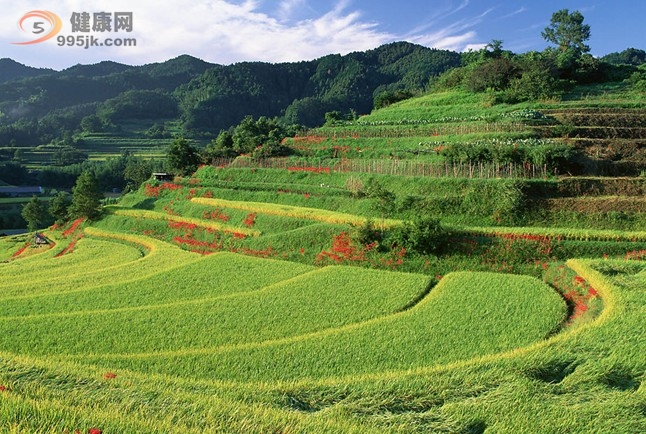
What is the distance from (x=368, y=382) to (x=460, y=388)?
2457mm

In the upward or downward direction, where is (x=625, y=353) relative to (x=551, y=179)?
downward

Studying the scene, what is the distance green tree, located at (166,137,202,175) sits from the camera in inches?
2331

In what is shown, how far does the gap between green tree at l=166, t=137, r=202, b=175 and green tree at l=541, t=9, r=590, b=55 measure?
69.7m

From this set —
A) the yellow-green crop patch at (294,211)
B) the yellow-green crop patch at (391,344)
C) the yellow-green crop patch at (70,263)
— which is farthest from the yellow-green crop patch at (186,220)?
the yellow-green crop patch at (391,344)

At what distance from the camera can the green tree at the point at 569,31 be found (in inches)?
3324

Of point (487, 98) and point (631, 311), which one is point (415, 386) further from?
point (487, 98)

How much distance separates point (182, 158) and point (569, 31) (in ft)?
244

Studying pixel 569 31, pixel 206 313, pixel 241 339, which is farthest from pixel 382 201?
pixel 569 31

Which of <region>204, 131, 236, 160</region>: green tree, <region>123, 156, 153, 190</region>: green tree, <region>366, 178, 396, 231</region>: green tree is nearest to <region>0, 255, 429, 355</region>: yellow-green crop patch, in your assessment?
<region>366, 178, 396, 231</region>: green tree

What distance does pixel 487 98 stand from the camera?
61344 mm

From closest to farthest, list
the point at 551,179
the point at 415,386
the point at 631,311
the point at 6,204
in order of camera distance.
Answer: the point at 415,386
the point at 631,311
the point at 551,179
the point at 6,204

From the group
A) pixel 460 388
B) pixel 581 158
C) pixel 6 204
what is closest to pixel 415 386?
pixel 460 388

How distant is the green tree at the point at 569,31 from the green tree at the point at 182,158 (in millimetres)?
69657

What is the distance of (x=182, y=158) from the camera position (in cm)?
5975
